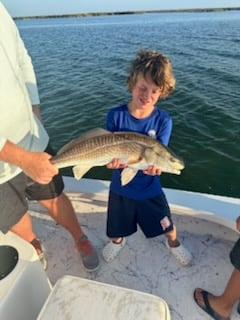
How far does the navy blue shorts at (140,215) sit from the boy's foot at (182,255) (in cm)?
23

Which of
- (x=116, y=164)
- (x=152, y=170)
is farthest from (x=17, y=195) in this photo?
(x=152, y=170)

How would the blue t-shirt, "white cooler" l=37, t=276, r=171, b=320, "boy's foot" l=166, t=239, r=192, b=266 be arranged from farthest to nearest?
1. "boy's foot" l=166, t=239, r=192, b=266
2. the blue t-shirt
3. "white cooler" l=37, t=276, r=171, b=320

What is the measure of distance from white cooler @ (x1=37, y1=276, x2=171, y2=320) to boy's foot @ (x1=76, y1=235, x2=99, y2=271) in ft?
3.62

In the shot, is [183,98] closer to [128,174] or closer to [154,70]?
[154,70]

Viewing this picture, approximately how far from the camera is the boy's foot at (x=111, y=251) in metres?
3.19

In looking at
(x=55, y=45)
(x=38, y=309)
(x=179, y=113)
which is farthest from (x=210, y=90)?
(x=55, y=45)

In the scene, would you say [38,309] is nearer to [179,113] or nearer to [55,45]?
[179,113]

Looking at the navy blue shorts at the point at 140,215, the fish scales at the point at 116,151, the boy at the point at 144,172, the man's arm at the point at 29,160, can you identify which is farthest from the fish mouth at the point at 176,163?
the man's arm at the point at 29,160

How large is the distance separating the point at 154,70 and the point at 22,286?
1741mm

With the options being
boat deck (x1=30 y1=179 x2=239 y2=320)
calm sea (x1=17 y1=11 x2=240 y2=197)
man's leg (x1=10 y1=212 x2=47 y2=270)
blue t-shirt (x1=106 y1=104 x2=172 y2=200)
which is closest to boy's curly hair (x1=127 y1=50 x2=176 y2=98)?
blue t-shirt (x1=106 y1=104 x2=172 y2=200)

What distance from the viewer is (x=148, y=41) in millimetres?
21422

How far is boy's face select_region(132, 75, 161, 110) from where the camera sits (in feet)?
8.40

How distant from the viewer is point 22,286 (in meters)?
2.05

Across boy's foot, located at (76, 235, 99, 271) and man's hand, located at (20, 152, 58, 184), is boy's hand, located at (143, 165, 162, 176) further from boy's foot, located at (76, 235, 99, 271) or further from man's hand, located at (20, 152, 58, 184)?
boy's foot, located at (76, 235, 99, 271)
